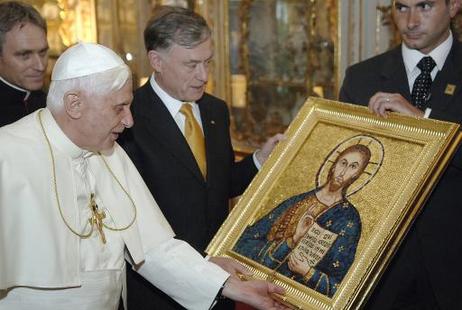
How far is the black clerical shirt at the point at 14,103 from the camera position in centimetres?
377

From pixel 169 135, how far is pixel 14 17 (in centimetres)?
159

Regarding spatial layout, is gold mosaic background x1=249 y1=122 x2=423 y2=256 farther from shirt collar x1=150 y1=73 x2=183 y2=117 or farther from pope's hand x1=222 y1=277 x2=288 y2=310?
shirt collar x1=150 y1=73 x2=183 y2=117

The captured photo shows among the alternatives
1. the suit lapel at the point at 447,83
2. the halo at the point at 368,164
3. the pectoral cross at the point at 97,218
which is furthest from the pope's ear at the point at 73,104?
the suit lapel at the point at 447,83

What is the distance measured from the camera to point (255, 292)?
2447mm

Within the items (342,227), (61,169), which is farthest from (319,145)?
(61,169)

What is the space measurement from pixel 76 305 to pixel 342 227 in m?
1.07

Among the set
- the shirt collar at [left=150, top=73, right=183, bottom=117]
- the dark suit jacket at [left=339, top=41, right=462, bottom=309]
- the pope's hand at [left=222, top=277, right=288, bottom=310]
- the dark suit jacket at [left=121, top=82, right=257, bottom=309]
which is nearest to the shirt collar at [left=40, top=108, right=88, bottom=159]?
the dark suit jacket at [left=121, top=82, right=257, bottom=309]

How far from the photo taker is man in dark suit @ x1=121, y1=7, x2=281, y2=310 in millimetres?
2885

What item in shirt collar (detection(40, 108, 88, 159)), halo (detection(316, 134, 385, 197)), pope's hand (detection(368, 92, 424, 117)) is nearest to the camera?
shirt collar (detection(40, 108, 88, 159))

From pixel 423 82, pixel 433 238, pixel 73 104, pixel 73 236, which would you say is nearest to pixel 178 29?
pixel 73 104

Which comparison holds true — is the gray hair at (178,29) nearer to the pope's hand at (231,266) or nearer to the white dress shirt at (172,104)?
the white dress shirt at (172,104)

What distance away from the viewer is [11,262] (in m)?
2.20

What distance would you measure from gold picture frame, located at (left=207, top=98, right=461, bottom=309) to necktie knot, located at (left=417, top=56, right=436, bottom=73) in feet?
1.59

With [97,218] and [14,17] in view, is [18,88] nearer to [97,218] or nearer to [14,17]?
[14,17]
